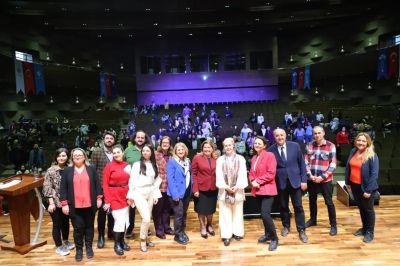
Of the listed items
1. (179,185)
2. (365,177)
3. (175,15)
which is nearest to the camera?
(365,177)

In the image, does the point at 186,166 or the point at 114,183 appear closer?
the point at 114,183

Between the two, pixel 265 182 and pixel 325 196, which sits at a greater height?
pixel 265 182

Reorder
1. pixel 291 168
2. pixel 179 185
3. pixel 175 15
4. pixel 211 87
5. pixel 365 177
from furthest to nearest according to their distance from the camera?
pixel 211 87 → pixel 175 15 → pixel 179 185 → pixel 291 168 → pixel 365 177

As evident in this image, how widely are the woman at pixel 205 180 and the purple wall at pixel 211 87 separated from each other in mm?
19733

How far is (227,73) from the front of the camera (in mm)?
23891

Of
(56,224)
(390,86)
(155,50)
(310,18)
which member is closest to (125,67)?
(155,50)

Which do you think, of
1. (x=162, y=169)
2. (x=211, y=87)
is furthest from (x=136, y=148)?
(x=211, y=87)

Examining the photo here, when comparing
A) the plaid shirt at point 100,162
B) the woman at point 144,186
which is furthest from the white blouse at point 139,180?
the plaid shirt at point 100,162

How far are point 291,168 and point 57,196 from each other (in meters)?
2.90

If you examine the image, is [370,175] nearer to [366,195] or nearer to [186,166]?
[366,195]

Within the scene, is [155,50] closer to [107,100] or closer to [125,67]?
[125,67]

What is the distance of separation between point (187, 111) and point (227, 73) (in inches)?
320

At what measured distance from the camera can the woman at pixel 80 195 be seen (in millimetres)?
3799

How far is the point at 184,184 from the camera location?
4375 millimetres
